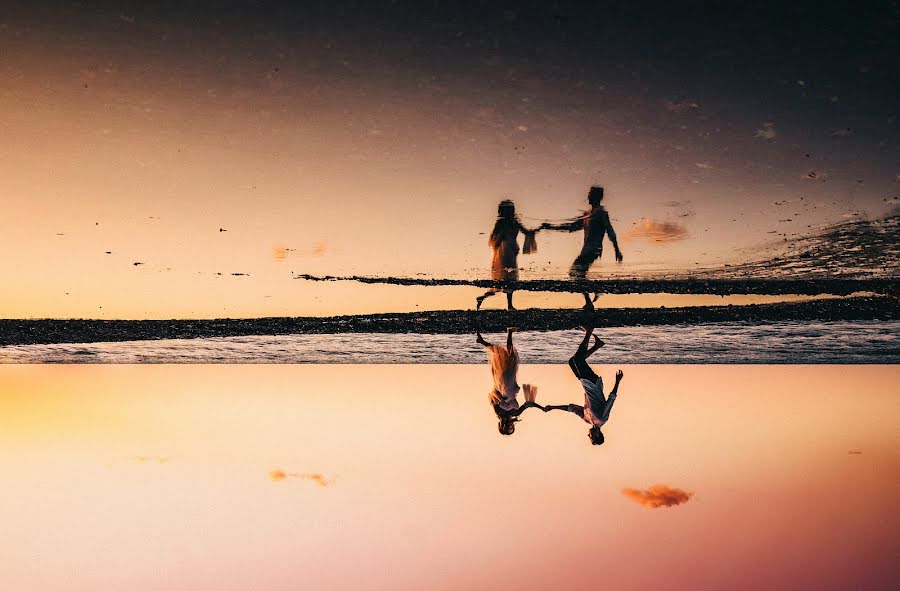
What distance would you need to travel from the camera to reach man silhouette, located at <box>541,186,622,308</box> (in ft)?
27.3

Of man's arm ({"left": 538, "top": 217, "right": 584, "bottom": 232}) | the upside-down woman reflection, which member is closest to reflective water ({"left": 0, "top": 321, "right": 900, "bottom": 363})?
the upside-down woman reflection

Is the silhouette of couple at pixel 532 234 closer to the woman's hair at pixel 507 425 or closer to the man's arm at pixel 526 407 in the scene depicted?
the man's arm at pixel 526 407

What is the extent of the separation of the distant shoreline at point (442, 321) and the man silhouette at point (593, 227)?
79 centimetres

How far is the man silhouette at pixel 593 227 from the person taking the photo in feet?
27.3

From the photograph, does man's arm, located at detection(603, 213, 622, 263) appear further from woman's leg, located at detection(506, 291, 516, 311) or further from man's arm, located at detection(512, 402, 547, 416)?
man's arm, located at detection(512, 402, 547, 416)

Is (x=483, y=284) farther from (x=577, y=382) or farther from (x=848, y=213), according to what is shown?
(x=848, y=213)

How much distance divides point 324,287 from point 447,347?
9.34ft

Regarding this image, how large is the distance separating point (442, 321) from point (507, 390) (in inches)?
111

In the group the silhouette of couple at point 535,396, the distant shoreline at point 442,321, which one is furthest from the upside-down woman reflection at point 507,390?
the distant shoreline at point 442,321

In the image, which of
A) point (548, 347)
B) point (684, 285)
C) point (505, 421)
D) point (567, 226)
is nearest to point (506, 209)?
point (567, 226)

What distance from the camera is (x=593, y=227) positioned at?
8578 mm

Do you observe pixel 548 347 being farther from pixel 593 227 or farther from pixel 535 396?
pixel 593 227

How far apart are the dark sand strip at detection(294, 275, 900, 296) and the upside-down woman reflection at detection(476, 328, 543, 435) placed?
2.42 metres

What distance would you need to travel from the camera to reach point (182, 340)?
8336mm
